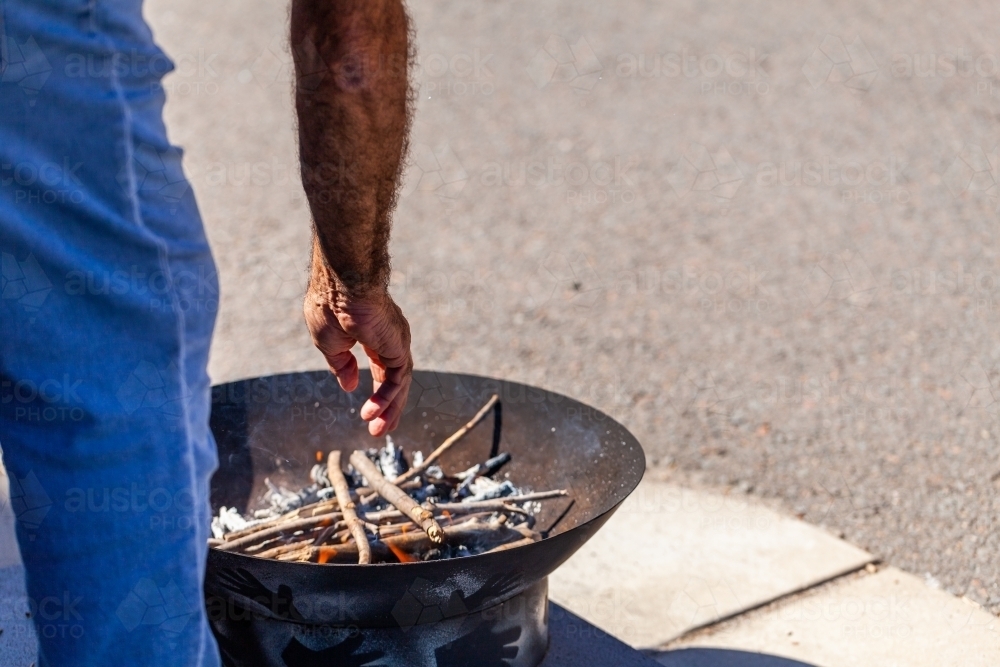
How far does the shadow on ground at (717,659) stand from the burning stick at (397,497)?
687mm

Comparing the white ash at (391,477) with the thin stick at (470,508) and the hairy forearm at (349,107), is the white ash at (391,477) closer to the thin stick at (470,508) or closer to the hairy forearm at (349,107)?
the thin stick at (470,508)

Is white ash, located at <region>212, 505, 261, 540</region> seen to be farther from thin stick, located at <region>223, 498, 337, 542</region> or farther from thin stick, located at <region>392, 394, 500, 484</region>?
thin stick, located at <region>392, 394, 500, 484</region>

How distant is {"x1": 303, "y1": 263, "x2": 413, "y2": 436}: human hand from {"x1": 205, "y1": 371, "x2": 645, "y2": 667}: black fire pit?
304 mm

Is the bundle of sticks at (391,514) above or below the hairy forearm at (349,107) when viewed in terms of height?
below

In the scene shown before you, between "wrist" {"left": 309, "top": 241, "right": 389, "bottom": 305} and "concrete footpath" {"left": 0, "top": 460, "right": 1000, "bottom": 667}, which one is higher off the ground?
"wrist" {"left": 309, "top": 241, "right": 389, "bottom": 305}

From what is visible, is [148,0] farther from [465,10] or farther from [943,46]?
[943,46]

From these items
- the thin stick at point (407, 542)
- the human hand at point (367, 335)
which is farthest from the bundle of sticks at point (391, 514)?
the human hand at point (367, 335)

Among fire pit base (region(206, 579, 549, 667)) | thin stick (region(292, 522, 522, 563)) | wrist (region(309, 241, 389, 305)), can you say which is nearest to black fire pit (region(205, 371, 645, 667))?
fire pit base (region(206, 579, 549, 667))

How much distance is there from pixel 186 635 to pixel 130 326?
39 centimetres

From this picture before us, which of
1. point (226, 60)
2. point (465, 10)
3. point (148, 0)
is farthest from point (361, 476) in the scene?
point (148, 0)

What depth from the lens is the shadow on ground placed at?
2.46 metres

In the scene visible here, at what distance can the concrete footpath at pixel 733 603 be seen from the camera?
2467mm

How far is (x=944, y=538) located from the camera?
9.87ft

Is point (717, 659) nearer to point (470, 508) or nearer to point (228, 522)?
point (470, 508)
